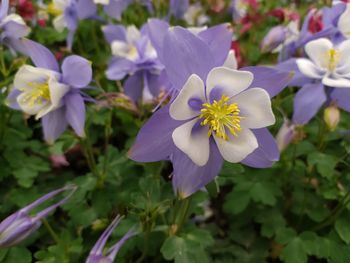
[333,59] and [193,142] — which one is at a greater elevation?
[193,142]

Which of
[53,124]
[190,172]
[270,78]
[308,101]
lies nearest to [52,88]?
[53,124]

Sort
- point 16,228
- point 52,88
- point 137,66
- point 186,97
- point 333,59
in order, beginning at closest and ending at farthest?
point 186,97, point 16,228, point 52,88, point 333,59, point 137,66

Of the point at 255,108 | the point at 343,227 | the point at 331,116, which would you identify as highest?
the point at 255,108

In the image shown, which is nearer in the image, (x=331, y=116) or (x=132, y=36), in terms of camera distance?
(x=331, y=116)

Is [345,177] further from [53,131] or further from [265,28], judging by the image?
[265,28]

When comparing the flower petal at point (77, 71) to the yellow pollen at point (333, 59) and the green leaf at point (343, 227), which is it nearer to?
the yellow pollen at point (333, 59)

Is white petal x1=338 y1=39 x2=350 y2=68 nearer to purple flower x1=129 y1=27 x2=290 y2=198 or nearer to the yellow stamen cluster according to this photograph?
purple flower x1=129 y1=27 x2=290 y2=198

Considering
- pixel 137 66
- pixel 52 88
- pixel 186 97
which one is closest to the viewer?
pixel 186 97

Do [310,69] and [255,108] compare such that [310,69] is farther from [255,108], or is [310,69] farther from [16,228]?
[16,228]
